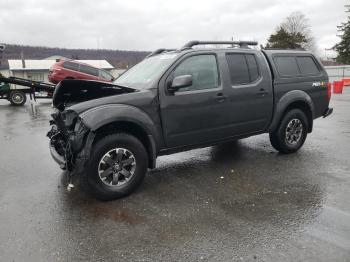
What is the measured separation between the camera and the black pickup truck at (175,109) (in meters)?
3.88

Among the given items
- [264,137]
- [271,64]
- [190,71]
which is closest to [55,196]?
[190,71]

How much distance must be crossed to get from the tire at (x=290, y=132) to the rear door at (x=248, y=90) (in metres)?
0.34

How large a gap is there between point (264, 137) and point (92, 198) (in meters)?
4.55

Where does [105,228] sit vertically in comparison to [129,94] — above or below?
below

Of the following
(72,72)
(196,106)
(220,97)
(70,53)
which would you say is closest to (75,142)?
(196,106)

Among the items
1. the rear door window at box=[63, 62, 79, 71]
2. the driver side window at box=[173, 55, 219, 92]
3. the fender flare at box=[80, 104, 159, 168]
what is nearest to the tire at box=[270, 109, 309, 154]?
the driver side window at box=[173, 55, 219, 92]

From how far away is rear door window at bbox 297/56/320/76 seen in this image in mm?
5996

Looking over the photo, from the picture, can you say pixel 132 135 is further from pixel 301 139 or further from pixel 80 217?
pixel 301 139

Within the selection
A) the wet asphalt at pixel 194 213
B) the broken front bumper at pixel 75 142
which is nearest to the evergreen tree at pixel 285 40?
the wet asphalt at pixel 194 213

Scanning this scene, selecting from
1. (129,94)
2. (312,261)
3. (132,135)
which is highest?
(129,94)

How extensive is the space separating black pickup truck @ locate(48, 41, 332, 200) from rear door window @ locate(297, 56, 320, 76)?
30 millimetres

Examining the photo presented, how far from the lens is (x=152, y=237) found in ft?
10.3

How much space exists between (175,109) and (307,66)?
3186 mm

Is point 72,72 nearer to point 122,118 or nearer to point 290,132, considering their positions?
point 290,132
